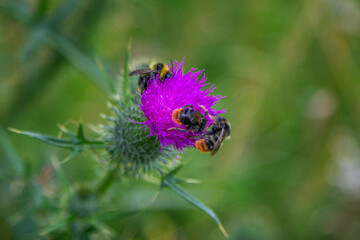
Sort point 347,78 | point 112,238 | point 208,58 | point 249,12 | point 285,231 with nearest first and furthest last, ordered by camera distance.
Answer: point 112,238 → point 285,231 → point 347,78 → point 249,12 → point 208,58

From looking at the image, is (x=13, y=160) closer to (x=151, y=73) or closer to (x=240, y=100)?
(x=151, y=73)

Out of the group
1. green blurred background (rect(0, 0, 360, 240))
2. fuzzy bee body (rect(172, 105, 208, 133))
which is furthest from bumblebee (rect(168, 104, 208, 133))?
green blurred background (rect(0, 0, 360, 240))

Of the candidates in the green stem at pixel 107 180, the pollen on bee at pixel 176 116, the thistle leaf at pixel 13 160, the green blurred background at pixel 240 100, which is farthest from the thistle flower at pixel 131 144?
the green blurred background at pixel 240 100

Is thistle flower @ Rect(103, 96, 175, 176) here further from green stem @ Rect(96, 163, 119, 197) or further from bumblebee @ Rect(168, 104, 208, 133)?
bumblebee @ Rect(168, 104, 208, 133)

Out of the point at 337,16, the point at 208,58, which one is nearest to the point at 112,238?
the point at 208,58

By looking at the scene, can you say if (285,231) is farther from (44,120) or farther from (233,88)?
(44,120)

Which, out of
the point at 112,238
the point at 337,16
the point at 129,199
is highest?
the point at 337,16

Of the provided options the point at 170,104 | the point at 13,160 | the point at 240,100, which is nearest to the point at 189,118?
the point at 170,104
